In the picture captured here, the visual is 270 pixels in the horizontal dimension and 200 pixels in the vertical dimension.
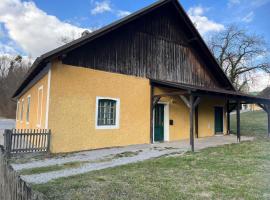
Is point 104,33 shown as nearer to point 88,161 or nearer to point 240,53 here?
point 88,161

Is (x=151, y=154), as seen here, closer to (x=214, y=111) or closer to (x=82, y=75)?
(x=82, y=75)

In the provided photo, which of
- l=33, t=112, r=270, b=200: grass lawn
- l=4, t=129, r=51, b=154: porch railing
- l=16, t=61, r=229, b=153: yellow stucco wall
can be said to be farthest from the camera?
l=16, t=61, r=229, b=153: yellow stucco wall

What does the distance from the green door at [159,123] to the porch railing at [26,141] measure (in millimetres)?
5643

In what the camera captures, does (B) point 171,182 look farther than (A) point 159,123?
No

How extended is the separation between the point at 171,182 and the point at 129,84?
6.49 m

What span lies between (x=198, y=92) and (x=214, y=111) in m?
6.31

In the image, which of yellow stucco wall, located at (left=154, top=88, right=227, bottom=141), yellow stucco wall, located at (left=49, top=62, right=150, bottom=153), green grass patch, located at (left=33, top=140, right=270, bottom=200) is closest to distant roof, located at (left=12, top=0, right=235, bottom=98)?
yellow stucco wall, located at (left=49, top=62, right=150, bottom=153)

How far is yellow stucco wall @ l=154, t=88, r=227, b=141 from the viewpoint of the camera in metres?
12.8

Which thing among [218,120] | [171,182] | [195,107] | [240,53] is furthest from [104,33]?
[240,53]

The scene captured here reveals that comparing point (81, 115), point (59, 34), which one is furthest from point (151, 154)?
point (59, 34)

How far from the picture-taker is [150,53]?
1196cm

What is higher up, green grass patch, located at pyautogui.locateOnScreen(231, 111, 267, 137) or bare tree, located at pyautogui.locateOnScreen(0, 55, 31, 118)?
bare tree, located at pyautogui.locateOnScreen(0, 55, 31, 118)

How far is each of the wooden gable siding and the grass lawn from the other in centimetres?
499

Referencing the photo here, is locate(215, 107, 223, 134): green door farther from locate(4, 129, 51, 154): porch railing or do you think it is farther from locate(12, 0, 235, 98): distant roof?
locate(4, 129, 51, 154): porch railing
